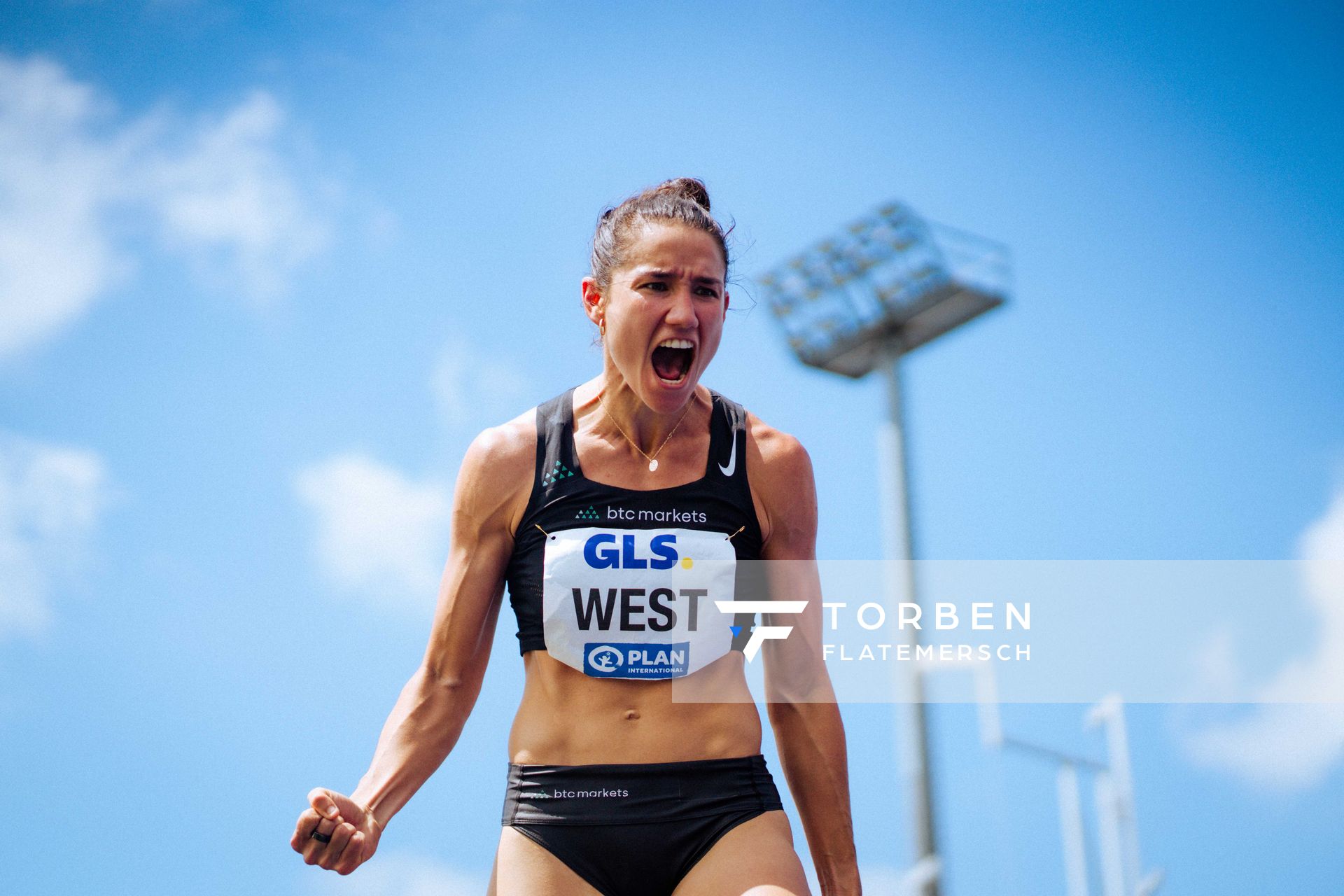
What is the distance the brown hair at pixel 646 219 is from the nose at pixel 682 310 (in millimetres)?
188

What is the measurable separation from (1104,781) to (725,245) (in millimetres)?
9825

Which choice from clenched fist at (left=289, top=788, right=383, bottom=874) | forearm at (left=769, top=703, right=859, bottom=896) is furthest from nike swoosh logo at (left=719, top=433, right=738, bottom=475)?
clenched fist at (left=289, top=788, right=383, bottom=874)

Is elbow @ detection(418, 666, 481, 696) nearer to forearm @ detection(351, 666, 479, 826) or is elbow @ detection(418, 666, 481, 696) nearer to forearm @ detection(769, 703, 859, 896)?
forearm @ detection(351, 666, 479, 826)

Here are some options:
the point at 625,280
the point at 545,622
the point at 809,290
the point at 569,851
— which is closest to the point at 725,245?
the point at 625,280

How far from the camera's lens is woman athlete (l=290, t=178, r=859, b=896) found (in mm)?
3090

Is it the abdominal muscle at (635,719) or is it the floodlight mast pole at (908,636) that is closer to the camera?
the abdominal muscle at (635,719)

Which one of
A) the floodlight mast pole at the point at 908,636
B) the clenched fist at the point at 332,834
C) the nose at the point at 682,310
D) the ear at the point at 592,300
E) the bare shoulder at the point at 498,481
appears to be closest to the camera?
the clenched fist at the point at 332,834

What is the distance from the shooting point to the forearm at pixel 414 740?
123 inches

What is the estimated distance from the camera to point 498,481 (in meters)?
3.32

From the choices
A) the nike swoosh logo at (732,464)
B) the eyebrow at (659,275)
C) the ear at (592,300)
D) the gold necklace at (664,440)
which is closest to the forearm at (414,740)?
the gold necklace at (664,440)

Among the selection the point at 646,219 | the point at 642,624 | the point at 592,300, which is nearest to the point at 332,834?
the point at 642,624

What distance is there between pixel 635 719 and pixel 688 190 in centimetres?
143

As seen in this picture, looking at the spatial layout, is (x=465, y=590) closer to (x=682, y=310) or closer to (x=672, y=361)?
(x=672, y=361)

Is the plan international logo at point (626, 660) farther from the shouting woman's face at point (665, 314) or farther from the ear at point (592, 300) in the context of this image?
the ear at point (592, 300)
